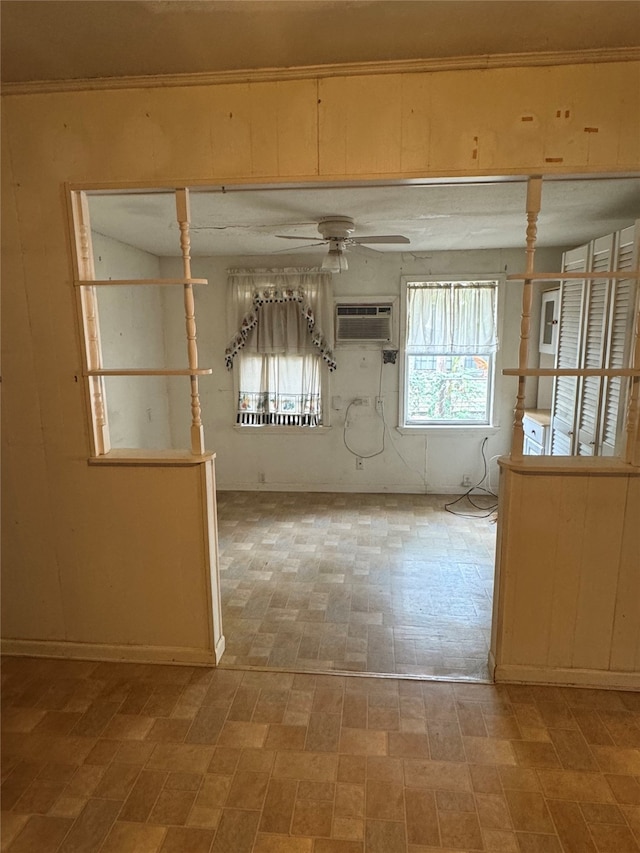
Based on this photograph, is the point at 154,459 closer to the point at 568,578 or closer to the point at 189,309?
the point at 189,309

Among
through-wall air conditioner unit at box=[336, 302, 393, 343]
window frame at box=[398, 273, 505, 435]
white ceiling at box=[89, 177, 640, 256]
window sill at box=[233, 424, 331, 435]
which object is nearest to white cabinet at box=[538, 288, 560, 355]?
window frame at box=[398, 273, 505, 435]

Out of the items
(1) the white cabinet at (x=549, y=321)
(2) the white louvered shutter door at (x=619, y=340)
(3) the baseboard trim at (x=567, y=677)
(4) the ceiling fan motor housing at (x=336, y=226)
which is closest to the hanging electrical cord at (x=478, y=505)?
(1) the white cabinet at (x=549, y=321)

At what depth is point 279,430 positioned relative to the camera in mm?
5074

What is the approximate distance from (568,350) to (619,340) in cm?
71

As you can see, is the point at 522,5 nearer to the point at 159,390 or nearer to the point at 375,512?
the point at 375,512

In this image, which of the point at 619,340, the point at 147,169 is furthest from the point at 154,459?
the point at 619,340

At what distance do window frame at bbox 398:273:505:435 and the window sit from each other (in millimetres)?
20

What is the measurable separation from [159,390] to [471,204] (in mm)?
3477

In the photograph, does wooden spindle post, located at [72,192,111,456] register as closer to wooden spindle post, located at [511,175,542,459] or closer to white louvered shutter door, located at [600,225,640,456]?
wooden spindle post, located at [511,175,542,459]

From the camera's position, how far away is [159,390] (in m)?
4.98

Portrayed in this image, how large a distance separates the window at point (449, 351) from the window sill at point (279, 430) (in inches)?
36.1

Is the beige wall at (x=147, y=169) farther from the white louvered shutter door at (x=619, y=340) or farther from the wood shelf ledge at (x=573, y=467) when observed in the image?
the wood shelf ledge at (x=573, y=467)

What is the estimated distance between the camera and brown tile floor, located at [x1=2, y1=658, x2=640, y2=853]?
1.52m

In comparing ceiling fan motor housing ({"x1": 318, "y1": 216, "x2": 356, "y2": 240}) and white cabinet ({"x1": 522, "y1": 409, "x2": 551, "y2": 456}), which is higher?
ceiling fan motor housing ({"x1": 318, "y1": 216, "x2": 356, "y2": 240})
